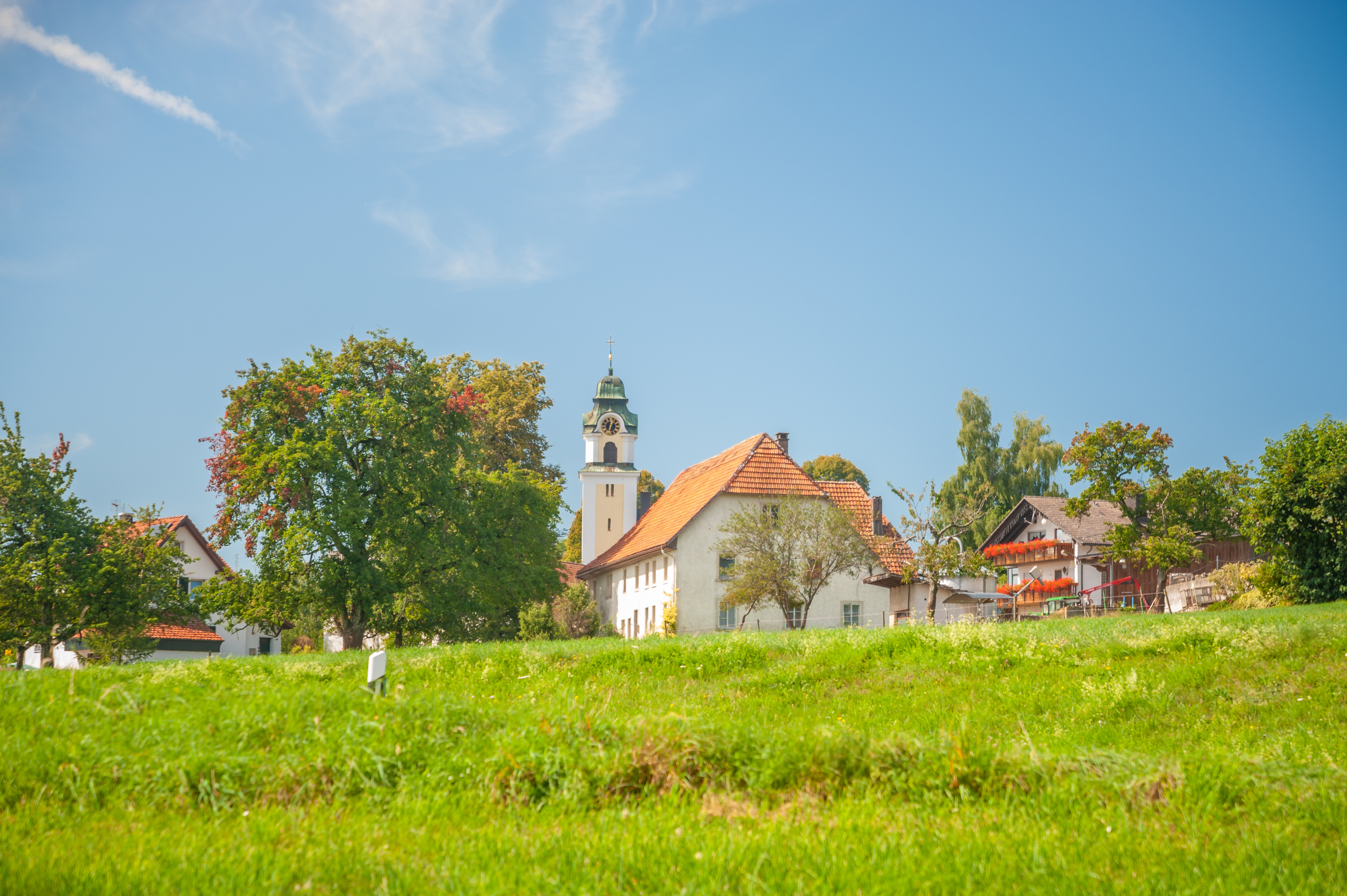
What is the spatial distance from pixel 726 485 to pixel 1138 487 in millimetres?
18638

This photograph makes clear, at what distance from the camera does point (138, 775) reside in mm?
6680

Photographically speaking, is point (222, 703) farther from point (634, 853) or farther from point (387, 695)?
point (634, 853)

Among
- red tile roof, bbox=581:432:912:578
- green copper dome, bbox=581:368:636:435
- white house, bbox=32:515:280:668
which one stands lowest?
white house, bbox=32:515:280:668

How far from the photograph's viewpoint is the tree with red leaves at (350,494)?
3341 cm

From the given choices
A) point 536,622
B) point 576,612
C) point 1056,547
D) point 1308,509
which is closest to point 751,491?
point 576,612

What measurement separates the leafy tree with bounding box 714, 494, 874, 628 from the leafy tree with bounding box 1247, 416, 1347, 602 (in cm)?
1410

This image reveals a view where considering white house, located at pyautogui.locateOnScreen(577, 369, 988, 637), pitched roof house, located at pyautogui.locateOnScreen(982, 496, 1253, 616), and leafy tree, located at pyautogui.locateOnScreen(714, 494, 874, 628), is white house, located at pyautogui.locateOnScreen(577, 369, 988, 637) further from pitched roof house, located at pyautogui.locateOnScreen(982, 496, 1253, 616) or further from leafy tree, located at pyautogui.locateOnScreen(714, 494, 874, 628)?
pitched roof house, located at pyautogui.locateOnScreen(982, 496, 1253, 616)

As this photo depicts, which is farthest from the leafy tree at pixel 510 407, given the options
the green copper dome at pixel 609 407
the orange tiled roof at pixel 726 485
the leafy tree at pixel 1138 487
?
the leafy tree at pixel 1138 487

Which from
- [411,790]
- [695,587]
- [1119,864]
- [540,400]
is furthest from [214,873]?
[540,400]

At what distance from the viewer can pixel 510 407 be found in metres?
59.3

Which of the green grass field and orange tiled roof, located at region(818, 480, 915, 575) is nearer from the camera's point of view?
the green grass field

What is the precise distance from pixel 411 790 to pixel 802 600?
3456cm

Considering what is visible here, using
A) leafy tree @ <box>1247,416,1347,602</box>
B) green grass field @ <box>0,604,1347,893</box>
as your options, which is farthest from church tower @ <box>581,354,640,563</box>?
green grass field @ <box>0,604,1347,893</box>

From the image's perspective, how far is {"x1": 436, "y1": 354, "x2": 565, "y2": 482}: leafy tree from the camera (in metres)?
58.4
